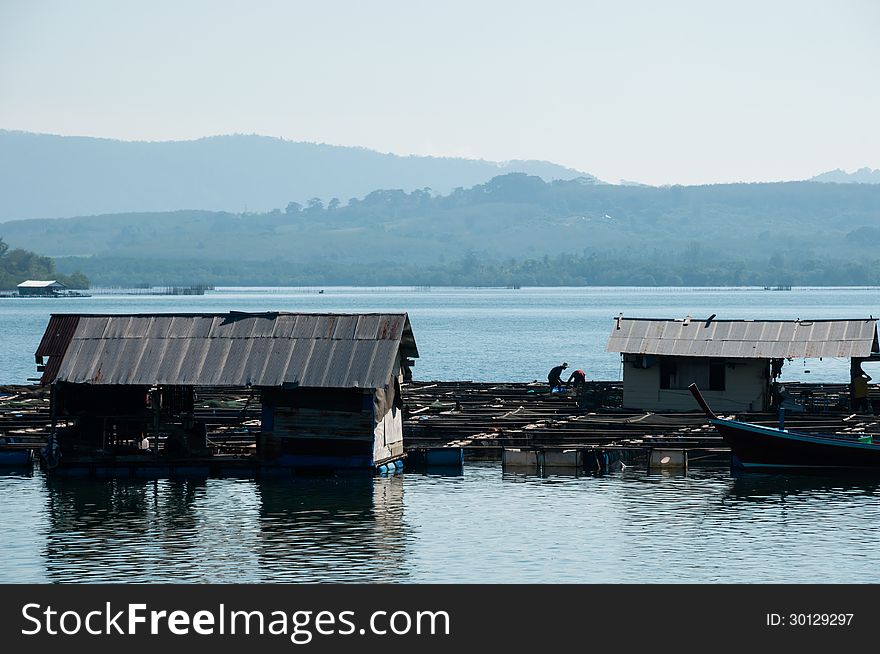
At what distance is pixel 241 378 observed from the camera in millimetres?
44625

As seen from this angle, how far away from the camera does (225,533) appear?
38.6 metres

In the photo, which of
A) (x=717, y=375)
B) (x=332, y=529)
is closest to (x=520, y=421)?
(x=717, y=375)

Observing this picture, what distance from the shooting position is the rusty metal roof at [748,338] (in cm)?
5969

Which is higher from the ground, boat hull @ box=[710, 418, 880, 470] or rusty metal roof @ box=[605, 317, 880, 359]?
rusty metal roof @ box=[605, 317, 880, 359]

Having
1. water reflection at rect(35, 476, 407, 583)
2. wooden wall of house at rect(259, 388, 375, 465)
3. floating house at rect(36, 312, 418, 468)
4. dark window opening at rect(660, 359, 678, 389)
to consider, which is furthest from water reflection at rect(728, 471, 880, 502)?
dark window opening at rect(660, 359, 678, 389)

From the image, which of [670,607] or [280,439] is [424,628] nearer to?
[670,607]

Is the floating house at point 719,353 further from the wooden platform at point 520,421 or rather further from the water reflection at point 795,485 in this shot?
the water reflection at point 795,485

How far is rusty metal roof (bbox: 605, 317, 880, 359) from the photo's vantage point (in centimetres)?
5969

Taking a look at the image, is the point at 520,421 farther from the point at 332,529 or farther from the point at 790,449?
the point at 332,529

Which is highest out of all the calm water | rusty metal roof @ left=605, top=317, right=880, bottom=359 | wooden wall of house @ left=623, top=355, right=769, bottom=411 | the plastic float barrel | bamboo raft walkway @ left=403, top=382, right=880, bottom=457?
rusty metal roof @ left=605, top=317, right=880, bottom=359

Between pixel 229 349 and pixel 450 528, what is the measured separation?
11.3 meters

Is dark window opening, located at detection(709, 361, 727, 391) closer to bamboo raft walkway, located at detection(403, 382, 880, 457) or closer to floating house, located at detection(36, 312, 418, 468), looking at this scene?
bamboo raft walkway, located at detection(403, 382, 880, 457)

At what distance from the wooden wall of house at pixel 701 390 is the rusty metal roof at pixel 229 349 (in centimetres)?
1793

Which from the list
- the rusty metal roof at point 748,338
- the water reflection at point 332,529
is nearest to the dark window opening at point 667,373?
the rusty metal roof at point 748,338
